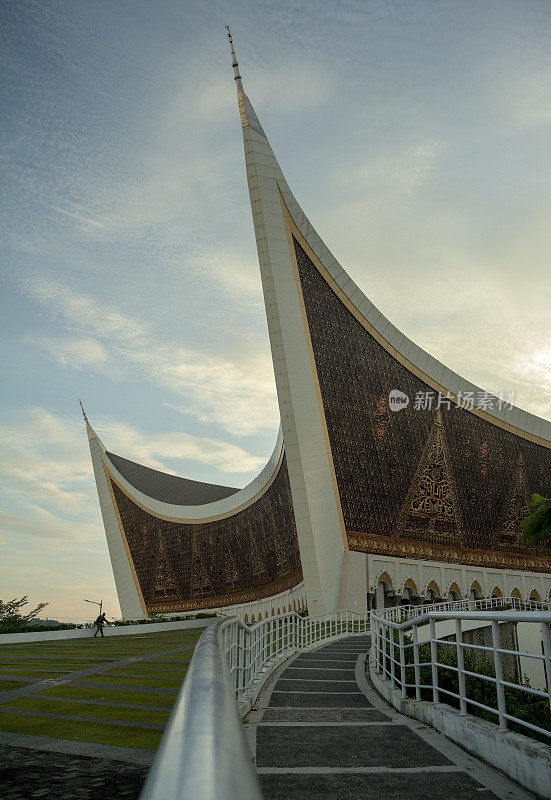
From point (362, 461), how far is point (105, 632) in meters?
9.44

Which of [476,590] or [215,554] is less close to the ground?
[215,554]

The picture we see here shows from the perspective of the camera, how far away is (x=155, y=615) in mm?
27969

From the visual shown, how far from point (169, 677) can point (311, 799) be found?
4.77 m

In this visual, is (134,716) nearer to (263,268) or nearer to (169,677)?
(169,677)

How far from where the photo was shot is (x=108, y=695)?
565cm

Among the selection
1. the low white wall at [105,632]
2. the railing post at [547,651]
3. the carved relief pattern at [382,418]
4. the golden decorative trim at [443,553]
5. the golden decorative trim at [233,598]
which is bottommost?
the low white wall at [105,632]

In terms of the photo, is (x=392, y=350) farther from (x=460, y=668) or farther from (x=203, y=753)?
(x=203, y=753)

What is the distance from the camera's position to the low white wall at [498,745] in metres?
2.38

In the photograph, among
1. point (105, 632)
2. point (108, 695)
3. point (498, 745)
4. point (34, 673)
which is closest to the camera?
point (498, 745)

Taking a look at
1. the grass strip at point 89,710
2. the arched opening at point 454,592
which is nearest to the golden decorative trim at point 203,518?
the arched opening at point 454,592

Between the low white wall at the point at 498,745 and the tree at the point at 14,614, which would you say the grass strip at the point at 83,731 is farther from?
the tree at the point at 14,614

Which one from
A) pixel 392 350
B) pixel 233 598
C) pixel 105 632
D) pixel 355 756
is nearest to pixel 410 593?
pixel 392 350

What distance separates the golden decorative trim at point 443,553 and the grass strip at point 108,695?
35.3 feet

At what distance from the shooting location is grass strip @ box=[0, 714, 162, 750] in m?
3.79
